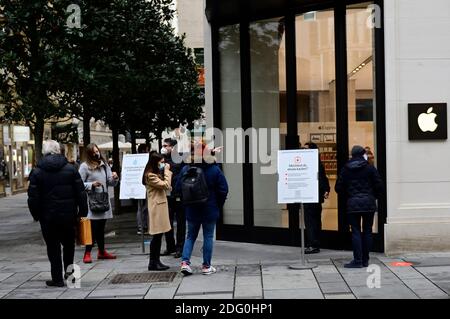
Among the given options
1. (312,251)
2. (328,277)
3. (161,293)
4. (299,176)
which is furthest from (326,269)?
(161,293)

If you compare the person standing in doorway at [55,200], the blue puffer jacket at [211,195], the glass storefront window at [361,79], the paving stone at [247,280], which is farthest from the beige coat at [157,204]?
the glass storefront window at [361,79]

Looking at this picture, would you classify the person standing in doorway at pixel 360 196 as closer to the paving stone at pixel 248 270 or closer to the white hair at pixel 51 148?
the paving stone at pixel 248 270

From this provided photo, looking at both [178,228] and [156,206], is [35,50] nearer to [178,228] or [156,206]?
[178,228]

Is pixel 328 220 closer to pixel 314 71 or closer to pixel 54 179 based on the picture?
pixel 314 71

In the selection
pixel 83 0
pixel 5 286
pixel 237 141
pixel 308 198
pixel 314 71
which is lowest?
pixel 5 286

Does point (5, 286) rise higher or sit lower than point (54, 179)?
lower

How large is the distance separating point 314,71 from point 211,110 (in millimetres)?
2240

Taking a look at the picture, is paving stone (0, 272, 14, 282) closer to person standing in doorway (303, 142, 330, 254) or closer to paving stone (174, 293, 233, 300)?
paving stone (174, 293, 233, 300)

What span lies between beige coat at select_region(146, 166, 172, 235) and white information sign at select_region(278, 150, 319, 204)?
1705 mm

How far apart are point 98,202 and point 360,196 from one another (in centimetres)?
409

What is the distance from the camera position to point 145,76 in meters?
14.9

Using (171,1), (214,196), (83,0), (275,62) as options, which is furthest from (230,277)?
(171,1)

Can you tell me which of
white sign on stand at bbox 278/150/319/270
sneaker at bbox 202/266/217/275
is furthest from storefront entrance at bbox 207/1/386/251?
sneaker at bbox 202/266/217/275

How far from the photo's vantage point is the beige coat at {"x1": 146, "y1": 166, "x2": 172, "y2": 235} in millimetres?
8922
